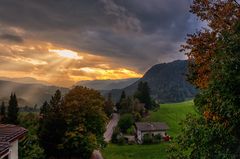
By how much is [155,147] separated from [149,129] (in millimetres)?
24680

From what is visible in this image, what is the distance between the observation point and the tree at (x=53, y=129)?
7519 centimetres

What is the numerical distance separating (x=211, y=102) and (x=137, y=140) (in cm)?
10753

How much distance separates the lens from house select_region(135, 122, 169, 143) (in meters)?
127

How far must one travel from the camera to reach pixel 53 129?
75.6m

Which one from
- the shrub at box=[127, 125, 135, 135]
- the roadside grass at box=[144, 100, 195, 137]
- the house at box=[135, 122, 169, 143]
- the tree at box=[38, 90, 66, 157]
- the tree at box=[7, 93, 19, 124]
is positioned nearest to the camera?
the tree at box=[38, 90, 66, 157]

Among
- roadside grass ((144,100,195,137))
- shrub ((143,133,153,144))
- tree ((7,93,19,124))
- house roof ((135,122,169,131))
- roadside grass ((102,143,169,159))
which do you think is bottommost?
roadside grass ((102,143,169,159))

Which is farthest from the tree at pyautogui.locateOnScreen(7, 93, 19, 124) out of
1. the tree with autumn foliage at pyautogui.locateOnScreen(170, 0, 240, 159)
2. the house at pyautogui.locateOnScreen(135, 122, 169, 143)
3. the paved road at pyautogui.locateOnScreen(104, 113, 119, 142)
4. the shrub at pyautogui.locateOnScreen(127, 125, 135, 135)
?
the tree with autumn foliage at pyautogui.locateOnScreen(170, 0, 240, 159)

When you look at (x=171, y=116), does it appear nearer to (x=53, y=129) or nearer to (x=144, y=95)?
(x=144, y=95)

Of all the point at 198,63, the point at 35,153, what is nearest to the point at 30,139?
the point at 35,153

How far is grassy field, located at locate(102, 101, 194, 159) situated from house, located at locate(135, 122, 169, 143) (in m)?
3.42

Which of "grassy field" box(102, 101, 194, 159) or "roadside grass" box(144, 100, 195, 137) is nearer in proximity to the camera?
"grassy field" box(102, 101, 194, 159)

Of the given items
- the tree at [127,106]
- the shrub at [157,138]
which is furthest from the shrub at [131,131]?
the tree at [127,106]

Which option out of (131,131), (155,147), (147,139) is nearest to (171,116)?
(131,131)

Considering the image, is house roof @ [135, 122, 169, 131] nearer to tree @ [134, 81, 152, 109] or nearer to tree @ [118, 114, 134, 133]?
tree @ [118, 114, 134, 133]
